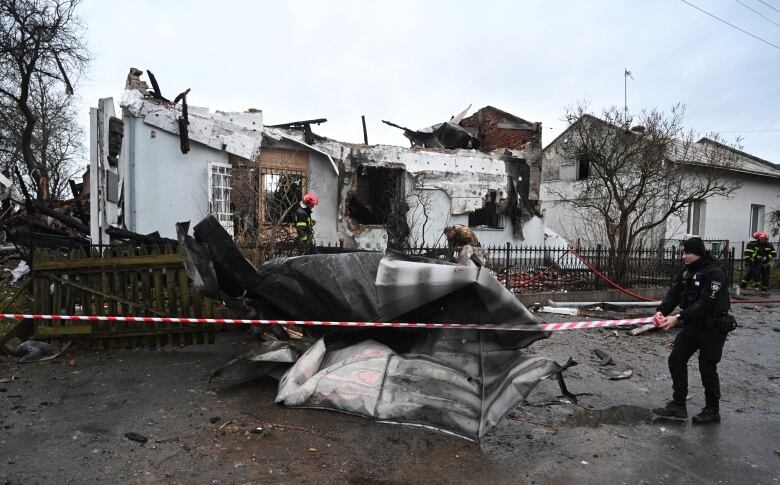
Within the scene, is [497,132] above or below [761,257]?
above

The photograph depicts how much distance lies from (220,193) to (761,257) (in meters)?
14.2

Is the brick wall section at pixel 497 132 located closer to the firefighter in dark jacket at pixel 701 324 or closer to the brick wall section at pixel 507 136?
the brick wall section at pixel 507 136

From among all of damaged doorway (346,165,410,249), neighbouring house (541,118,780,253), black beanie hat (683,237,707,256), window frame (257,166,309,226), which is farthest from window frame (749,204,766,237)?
black beanie hat (683,237,707,256)

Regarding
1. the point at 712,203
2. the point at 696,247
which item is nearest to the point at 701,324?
the point at 696,247

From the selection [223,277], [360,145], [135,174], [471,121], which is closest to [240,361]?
[223,277]

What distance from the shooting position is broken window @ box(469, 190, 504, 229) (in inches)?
670

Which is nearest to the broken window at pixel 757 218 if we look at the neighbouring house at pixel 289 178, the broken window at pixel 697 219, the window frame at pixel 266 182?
the broken window at pixel 697 219

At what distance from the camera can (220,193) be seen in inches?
502

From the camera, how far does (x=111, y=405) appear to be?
4375 millimetres

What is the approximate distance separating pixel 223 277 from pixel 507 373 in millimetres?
2701

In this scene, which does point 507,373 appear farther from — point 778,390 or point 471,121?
point 471,121

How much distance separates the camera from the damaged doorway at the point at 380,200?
48.7ft

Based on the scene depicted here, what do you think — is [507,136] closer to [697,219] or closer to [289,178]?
[289,178]

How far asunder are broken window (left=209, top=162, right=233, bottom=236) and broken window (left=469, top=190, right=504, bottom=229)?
7.81 m
